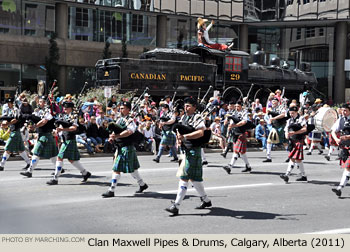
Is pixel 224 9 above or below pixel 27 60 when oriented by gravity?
above

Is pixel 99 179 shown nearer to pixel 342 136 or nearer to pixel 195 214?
pixel 195 214

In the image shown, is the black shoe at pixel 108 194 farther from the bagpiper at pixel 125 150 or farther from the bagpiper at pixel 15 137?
the bagpiper at pixel 15 137

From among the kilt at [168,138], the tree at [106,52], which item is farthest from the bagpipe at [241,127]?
the tree at [106,52]

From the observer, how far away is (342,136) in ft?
32.4

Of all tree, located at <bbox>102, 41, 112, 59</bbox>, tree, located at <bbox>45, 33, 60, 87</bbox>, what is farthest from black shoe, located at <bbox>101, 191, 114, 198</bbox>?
tree, located at <bbox>102, 41, 112, 59</bbox>

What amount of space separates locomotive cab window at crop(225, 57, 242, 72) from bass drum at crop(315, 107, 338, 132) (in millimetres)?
11578

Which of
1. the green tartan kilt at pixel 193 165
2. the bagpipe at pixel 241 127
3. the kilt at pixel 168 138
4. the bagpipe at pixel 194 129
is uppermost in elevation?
the bagpipe at pixel 194 129

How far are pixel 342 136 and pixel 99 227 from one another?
202 inches

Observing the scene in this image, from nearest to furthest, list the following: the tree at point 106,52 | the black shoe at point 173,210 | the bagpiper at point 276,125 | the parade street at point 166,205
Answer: the parade street at point 166,205 < the black shoe at point 173,210 < the bagpiper at point 276,125 < the tree at point 106,52

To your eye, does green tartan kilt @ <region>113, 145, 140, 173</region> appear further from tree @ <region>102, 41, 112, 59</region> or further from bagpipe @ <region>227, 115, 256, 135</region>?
tree @ <region>102, 41, 112, 59</region>

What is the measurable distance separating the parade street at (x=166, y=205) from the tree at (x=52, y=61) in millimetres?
22478

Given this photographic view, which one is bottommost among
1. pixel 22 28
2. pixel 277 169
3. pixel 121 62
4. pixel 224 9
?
pixel 277 169

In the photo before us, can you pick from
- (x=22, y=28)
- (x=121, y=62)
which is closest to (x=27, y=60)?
(x=22, y=28)

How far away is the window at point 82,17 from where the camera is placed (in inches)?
1501
